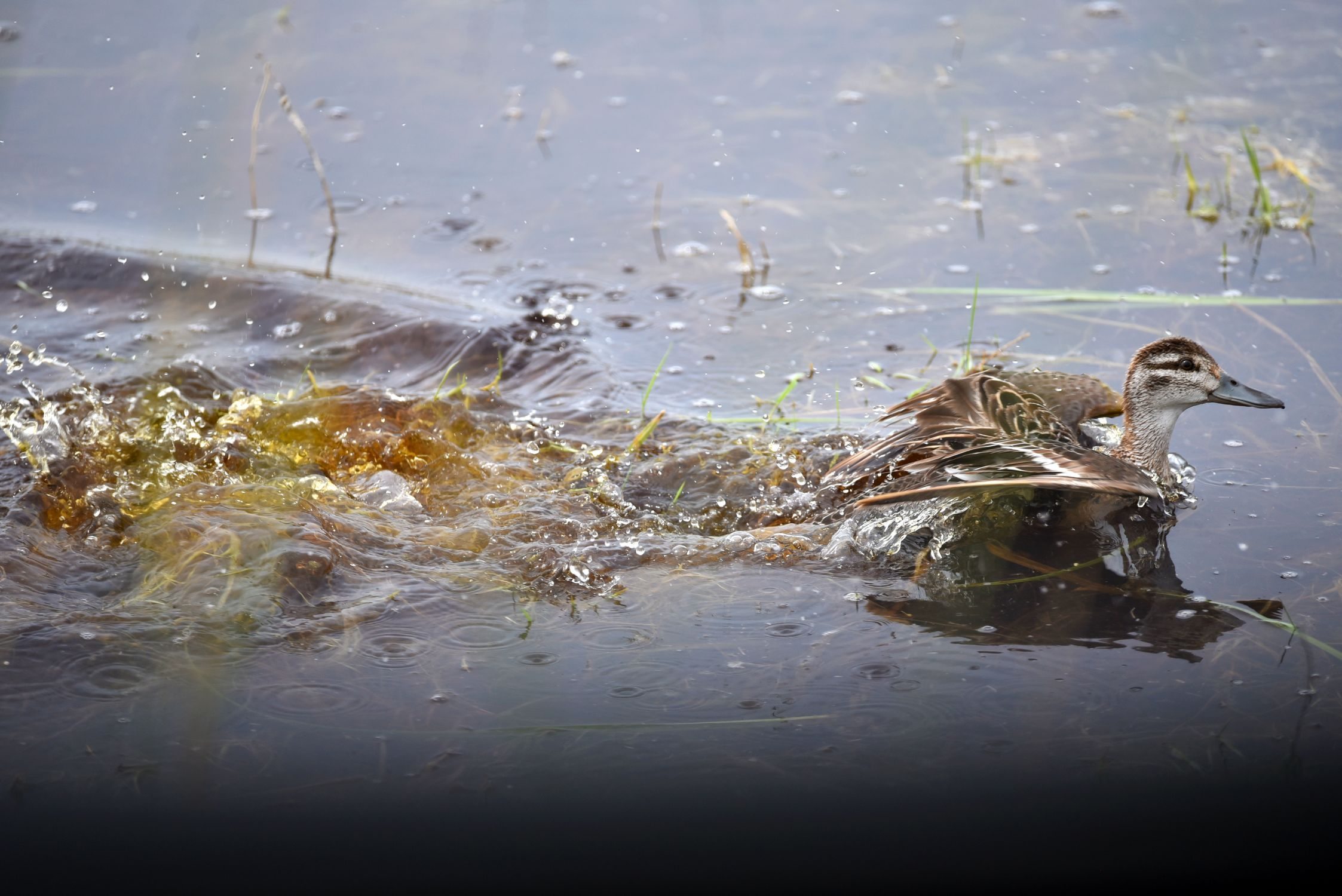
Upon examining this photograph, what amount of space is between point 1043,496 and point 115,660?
118 inches

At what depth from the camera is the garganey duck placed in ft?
13.2

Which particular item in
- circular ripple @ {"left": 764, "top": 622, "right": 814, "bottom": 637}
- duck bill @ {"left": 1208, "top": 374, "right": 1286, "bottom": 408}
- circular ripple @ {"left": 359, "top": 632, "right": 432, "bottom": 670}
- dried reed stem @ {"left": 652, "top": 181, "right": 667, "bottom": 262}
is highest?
dried reed stem @ {"left": 652, "top": 181, "right": 667, "bottom": 262}

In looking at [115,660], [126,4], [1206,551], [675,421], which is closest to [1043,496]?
[1206,551]

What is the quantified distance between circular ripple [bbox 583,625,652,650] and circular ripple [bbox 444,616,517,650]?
8.9 inches

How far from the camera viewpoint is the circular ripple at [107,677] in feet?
10.6

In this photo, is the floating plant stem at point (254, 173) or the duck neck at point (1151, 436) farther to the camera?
the floating plant stem at point (254, 173)

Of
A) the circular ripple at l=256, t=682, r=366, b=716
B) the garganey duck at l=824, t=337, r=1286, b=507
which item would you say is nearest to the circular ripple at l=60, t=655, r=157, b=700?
the circular ripple at l=256, t=682, r=366, b=716

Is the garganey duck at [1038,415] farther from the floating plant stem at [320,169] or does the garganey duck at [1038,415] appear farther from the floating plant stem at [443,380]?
the floating plant stem at [320,169]

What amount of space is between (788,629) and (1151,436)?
1627 mm

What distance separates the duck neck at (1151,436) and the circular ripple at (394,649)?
257 cm

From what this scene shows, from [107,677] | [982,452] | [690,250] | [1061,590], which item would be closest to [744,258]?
[690,250]

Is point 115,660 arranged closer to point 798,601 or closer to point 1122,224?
point 798,601

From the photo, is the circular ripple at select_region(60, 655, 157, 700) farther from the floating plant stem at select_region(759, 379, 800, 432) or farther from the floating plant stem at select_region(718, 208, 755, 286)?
the floating plant stem at select_region(718, 208, 755, 286)

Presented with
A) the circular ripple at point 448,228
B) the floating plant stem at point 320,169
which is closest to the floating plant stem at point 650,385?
the circular ripple at point 448,228
